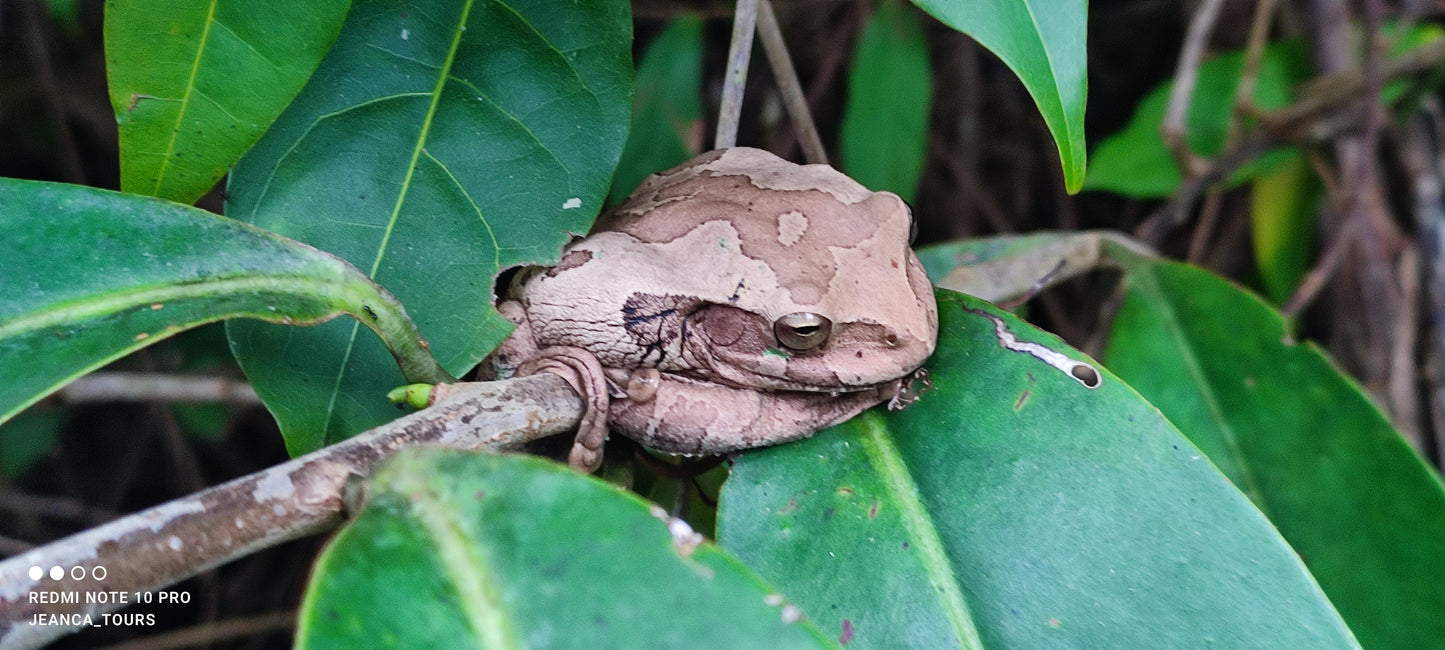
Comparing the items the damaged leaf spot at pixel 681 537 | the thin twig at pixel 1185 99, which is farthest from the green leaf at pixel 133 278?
the thin twig at pixel 1185 99

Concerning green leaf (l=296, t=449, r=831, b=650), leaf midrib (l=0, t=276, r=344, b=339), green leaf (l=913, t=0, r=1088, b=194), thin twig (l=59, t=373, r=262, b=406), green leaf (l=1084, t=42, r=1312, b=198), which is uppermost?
green leaf (l=913, t=0, r=1088, b=194)

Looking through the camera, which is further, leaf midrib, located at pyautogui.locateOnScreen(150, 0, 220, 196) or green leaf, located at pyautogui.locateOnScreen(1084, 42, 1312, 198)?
green leaf, located at pyautogui.locateOnScreen(1084, 42, 1312, 198)

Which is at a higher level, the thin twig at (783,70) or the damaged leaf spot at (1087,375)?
the thin twig at (783,70)

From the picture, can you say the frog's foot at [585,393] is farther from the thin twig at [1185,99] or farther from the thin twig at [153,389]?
the thin twig at [1185,99]

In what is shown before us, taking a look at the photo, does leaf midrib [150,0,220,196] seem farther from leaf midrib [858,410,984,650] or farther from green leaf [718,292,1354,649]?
leaf midrib [858,410,984,650]

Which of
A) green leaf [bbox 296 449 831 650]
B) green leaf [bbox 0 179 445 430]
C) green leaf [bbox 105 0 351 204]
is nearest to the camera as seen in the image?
green leaf [bbox 296 449 831 650]

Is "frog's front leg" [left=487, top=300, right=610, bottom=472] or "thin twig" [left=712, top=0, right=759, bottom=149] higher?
"thin twig" [left=712, top=0, right=759, bottom=149]

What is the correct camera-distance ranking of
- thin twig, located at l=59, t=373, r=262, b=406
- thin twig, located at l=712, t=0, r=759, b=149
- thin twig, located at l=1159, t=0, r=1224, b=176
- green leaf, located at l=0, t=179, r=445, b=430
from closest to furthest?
green leaf, located at l=0, t=179, r=445, b=430 < thin twig, located at l=712, t=0, r=759, b=149 < thin twig, located at l=59, t=373, r=262, b=406 < thin twig, located at l=1159, t=0, r=1224, b=176

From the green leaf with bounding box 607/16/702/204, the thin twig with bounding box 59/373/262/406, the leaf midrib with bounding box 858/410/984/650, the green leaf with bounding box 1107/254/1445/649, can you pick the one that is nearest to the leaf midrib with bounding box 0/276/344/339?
the leaf midrib with bounding box 858/410/984/650

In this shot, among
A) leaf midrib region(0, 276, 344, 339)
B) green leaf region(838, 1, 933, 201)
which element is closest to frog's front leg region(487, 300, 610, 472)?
leaf midrib region(0, 276, 344, 339)
